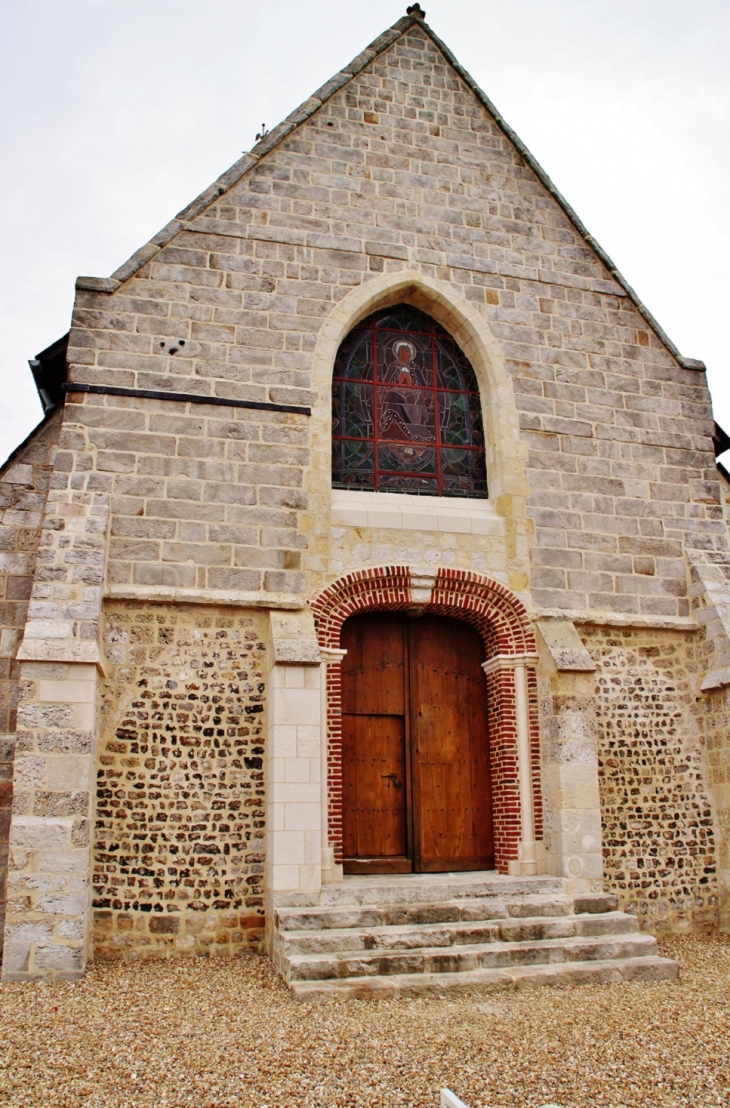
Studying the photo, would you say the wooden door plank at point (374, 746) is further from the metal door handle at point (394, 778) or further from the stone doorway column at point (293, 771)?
the stone doorway column at point (293, 771)

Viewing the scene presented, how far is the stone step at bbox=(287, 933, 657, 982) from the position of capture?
6.24m

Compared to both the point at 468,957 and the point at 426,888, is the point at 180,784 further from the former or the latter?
the point at 468,957

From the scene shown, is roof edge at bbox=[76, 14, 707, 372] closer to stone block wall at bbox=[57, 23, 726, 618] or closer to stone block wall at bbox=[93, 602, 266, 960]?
stone block wall at bbox=[57, 23, 726, 618]

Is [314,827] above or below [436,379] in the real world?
below

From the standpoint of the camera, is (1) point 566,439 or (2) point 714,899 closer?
(2) point 714,899

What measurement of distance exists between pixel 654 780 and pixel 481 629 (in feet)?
7.23

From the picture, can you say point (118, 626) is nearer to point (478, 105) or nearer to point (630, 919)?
point (630, 919)

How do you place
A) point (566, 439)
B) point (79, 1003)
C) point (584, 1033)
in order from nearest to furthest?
1. point (584, 1033)
2. point (79, 1003)
3. point (566, 439)

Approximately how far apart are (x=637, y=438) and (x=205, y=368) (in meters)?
4.61

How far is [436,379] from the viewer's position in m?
9.65

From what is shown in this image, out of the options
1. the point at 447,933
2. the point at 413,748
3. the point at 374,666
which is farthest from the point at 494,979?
the point at 374,666

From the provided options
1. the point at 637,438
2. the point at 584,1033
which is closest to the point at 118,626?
the point at 584,1033

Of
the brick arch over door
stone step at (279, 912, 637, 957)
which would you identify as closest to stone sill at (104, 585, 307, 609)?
the brick arch over door

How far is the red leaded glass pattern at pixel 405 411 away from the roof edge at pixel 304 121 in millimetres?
1963
